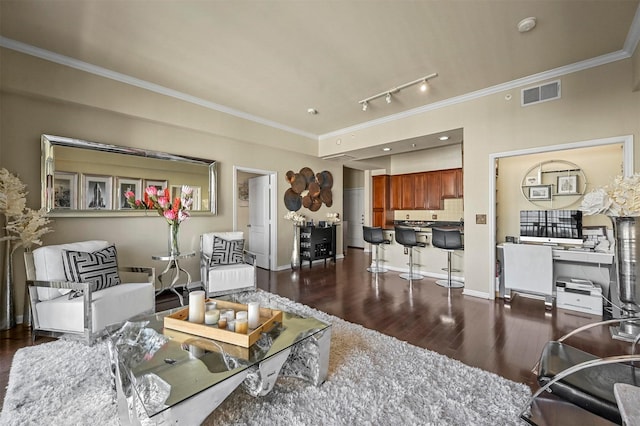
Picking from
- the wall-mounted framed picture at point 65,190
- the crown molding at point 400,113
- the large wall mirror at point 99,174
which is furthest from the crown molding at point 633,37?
the wall-mounted framed picture at point 65,190

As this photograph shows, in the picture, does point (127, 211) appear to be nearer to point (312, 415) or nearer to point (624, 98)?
point (312, 415)

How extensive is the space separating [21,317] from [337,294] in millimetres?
3865

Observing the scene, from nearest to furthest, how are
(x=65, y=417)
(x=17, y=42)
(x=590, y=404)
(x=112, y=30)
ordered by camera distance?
1. (x=590, y=404)
2. (x=65, y=417)
3. (x=112, y=30)
4. (x=17, y=42)

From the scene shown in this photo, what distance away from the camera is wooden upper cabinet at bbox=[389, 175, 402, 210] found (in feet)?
25.3

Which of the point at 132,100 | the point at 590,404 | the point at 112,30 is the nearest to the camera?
the point at 590,404

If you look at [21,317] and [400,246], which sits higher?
[400,246]

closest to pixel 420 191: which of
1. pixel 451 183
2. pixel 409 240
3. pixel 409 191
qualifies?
pixel 409 191

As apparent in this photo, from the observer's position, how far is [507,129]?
378cm

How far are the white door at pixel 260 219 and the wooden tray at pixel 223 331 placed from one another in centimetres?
371

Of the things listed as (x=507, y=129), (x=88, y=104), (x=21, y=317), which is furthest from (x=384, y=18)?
(x=21, y=317)

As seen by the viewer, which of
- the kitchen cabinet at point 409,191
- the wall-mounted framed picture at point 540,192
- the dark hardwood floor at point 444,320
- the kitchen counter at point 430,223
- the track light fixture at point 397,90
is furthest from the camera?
the kitchen cabinet at point 409,191

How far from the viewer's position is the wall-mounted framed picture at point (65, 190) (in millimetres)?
3256

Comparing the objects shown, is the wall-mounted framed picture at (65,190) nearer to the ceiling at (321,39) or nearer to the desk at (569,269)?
the ceiling at (321,39)

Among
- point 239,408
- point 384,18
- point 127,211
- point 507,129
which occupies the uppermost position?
point 384,18
